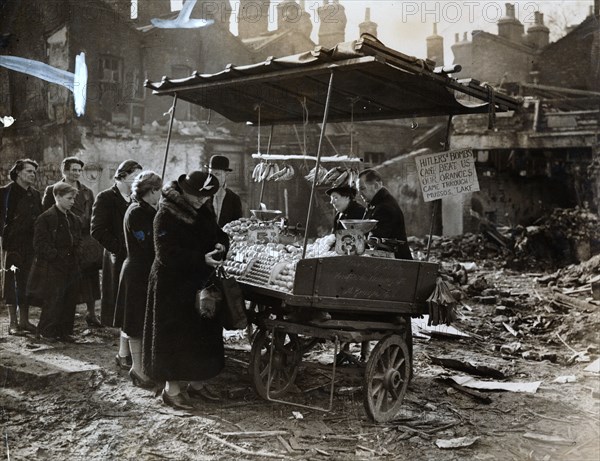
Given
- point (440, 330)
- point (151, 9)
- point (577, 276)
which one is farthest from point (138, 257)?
point (151, 9)

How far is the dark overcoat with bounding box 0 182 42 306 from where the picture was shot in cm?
→ 763

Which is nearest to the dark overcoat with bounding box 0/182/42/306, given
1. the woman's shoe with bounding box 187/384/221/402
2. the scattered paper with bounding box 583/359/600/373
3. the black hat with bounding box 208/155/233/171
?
the black hat with bounding box 208/155/233/171

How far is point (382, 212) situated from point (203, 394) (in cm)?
252

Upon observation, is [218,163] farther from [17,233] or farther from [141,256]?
[17,233]

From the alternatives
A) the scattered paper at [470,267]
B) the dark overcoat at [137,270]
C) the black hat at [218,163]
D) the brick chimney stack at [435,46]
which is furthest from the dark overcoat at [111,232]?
the brick chimney stack at [435,46]

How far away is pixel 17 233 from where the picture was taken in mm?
7660

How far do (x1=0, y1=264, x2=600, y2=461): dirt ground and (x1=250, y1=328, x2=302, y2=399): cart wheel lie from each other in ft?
0.50

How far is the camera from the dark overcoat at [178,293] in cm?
498

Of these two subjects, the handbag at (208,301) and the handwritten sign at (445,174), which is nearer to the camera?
the handbag at (208,301)

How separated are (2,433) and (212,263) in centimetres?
221

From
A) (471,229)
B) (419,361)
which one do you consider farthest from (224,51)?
(419,361)

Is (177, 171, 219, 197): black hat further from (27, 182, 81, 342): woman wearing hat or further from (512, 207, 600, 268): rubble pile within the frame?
(512, 207, 600, 268): rubble pile

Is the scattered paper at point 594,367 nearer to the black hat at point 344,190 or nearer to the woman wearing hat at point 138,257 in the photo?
the black hat at point 344,190

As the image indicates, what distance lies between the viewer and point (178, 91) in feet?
21.4
